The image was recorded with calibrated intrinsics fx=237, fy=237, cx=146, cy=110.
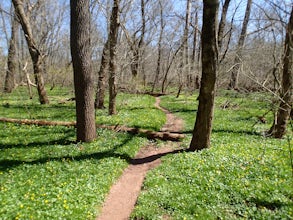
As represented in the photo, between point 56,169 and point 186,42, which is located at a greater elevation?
point 186,42

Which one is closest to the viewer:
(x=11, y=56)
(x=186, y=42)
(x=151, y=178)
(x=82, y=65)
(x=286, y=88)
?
(x=151, y=178)

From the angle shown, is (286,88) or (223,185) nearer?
(223,185)

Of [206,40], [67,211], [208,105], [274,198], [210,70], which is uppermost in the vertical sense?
[206,40]

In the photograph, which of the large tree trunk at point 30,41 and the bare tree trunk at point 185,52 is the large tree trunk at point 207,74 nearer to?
the large tree trunk at point 30,41

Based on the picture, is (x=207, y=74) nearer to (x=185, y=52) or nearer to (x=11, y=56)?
(x=185, y=52)

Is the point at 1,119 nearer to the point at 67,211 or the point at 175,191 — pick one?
the point at 67,211

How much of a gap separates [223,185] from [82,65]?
7075mm

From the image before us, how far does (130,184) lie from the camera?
7910mm

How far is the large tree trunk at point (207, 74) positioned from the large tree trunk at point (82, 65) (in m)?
4.66

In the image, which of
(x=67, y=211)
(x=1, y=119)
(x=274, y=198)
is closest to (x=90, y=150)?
(x=67, y=211)

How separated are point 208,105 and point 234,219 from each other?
454 centimetres

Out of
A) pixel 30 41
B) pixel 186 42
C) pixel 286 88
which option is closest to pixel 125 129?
pixel 286 88

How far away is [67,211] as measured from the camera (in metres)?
5.77

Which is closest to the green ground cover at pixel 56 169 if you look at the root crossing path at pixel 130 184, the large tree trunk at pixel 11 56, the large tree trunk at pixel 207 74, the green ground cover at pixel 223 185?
the root crossing path at pixel 130 184
